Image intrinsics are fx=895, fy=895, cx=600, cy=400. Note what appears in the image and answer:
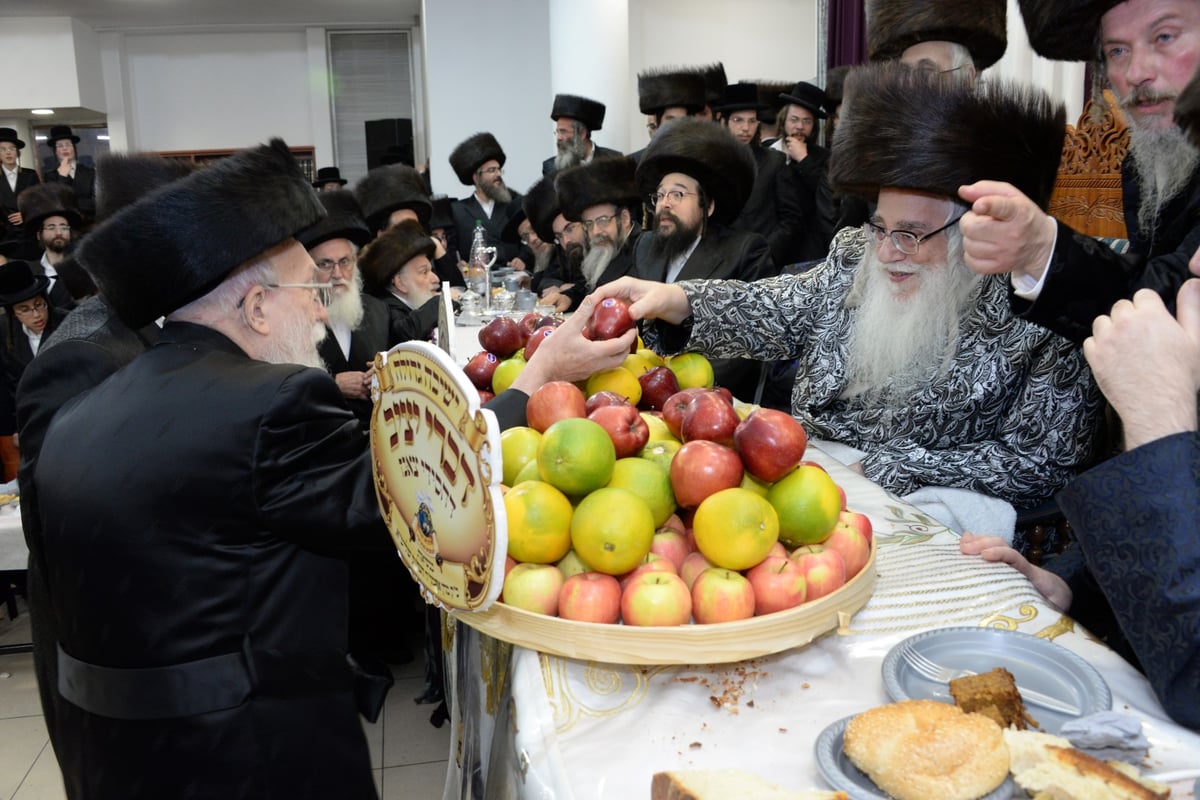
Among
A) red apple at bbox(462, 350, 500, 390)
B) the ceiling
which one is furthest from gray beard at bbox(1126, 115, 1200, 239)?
the ceiling

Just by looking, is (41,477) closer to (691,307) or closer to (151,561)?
(151,561)

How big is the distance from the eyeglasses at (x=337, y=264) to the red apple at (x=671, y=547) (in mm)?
3610

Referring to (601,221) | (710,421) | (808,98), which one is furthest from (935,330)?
(808,98)

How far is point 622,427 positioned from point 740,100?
19.9 feet

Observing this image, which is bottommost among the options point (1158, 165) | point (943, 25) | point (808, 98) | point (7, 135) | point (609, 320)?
point (609, 320)

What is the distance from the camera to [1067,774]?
957mm

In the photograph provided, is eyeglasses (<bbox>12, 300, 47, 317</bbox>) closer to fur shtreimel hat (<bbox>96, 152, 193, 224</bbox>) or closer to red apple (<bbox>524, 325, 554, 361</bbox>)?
fur shtreimel hat (<bbox>96, 152, 193, 224</bbox>)

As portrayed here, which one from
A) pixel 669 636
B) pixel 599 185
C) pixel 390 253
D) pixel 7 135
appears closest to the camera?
pixel 669 636

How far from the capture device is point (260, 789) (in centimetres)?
171

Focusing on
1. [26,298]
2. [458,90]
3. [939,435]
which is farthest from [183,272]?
[458,90]

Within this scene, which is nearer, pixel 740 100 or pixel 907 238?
pixel 907 238

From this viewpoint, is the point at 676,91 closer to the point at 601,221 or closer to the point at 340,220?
the point at 601,221

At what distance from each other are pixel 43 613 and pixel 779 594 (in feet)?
6.25

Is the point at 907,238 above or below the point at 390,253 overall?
above
